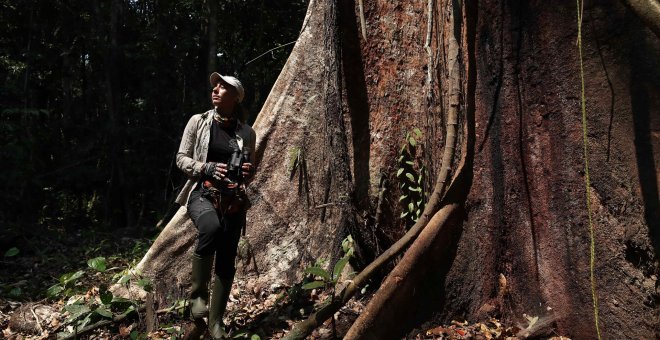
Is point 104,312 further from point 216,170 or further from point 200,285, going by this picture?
point 216,170

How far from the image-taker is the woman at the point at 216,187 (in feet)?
12.9

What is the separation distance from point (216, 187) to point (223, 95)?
26.7 inches

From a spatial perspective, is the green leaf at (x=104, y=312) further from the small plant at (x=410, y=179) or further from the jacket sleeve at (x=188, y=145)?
the small plant at (x=410, y=179)

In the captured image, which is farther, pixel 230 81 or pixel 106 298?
pixel 106 298

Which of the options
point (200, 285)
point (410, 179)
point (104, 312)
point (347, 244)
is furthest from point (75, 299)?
point (410, 179)

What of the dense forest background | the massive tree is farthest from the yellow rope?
the dense forest background

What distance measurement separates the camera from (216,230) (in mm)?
3867

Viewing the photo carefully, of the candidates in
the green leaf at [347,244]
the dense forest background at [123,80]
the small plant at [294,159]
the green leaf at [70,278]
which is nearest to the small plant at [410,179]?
the green leaf at [347,244]

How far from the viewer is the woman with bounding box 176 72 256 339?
12.9ft

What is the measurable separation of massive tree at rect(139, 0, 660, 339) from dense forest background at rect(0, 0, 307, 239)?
848 centimetres

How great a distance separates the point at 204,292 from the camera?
4.06m

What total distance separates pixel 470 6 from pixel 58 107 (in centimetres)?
1399

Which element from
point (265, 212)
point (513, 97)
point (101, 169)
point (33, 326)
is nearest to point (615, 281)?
point (513, 97)

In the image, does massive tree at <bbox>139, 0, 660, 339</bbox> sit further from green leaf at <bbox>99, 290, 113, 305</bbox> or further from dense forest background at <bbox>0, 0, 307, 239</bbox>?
dense forest background at <bbox>0, 0, 307, 239</bbox>
